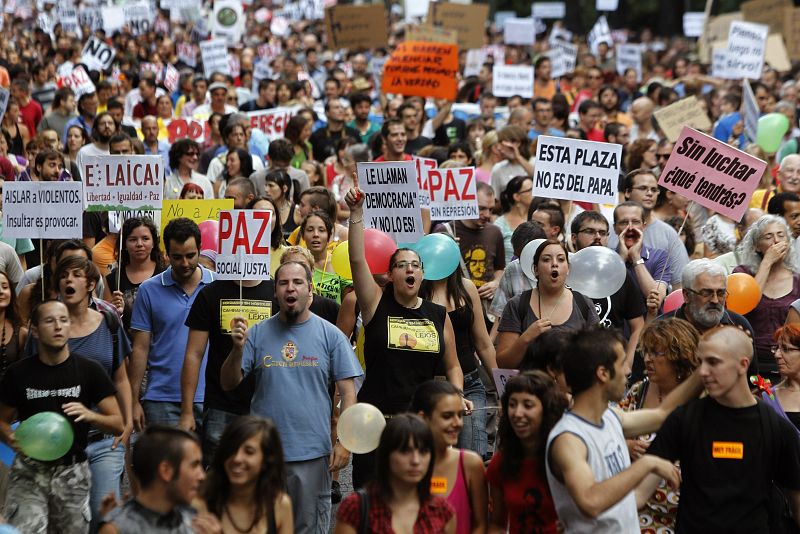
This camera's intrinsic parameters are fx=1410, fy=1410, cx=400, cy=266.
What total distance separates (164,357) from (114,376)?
60 cm

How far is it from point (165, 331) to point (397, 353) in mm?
1542

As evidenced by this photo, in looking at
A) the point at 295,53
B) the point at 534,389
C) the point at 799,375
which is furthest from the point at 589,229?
the point at 295,53

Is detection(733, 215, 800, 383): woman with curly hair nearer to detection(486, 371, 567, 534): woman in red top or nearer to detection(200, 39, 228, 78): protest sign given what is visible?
detection(486, 371, 567, 534): woman in red top

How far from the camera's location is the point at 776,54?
25.1 metres

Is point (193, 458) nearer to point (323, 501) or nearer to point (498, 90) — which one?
point (323, 501)

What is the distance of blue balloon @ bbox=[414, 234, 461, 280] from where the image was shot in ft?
27.4

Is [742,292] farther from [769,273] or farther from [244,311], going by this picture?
[244,311]

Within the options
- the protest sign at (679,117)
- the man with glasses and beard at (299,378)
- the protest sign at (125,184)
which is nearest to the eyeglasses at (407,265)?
the man with glasses and beard at (299,378)

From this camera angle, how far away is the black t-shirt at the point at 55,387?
689cm

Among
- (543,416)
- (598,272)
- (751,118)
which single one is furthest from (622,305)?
(751,118)

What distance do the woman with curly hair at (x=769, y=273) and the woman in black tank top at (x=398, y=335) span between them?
7.91 feet

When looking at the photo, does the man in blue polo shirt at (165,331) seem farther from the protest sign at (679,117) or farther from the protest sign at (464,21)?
the protest sign at (464,21)

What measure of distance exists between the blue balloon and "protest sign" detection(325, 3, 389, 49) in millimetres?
14717

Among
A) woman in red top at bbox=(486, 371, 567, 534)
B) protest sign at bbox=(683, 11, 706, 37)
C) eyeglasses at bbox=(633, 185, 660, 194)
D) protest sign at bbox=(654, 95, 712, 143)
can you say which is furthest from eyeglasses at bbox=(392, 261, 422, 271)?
protest sign at bbox=(683, 11, 706, 37)
